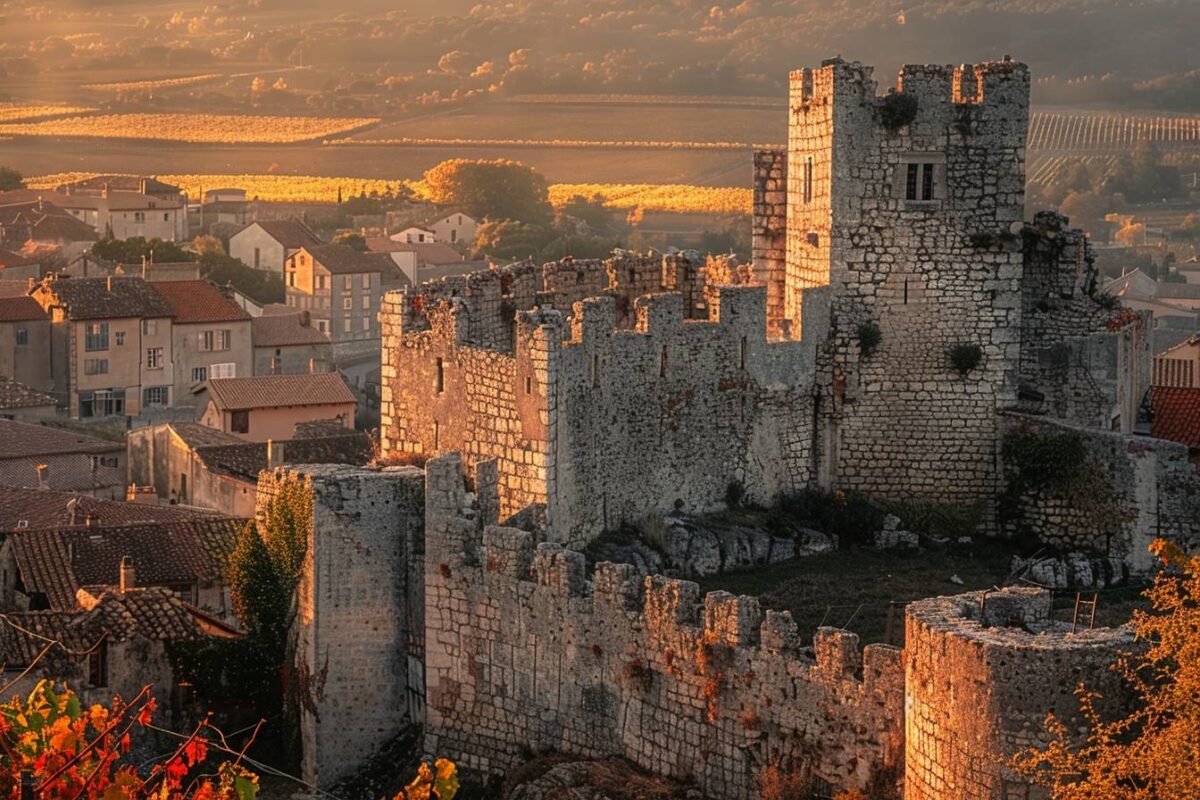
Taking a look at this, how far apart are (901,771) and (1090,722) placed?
2.84 m

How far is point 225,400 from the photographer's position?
7488 cm

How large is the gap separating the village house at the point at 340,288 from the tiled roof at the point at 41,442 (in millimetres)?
46299

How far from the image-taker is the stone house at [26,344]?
8444 centimetres

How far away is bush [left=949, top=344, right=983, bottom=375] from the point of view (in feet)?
135

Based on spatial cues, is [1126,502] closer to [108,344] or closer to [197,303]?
[108,344]

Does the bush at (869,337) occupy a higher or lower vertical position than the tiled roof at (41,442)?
higher

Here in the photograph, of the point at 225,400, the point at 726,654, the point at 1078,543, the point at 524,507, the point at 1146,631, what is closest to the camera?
the point at 1146,631

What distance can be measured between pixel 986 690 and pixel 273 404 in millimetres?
48520

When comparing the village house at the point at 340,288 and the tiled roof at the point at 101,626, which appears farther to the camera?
the village house at the point at 340,288

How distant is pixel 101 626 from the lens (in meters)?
38.8

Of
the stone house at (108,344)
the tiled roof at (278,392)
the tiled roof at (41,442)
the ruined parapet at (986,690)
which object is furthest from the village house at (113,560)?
the stone house at (108,344)

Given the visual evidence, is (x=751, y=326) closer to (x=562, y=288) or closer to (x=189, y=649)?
(x=562, y=288)

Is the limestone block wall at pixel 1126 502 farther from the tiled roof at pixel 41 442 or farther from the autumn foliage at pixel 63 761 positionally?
the tiled roof at pixel 41 442

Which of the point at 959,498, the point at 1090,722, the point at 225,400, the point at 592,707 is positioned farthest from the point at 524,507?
the point at 225,400
